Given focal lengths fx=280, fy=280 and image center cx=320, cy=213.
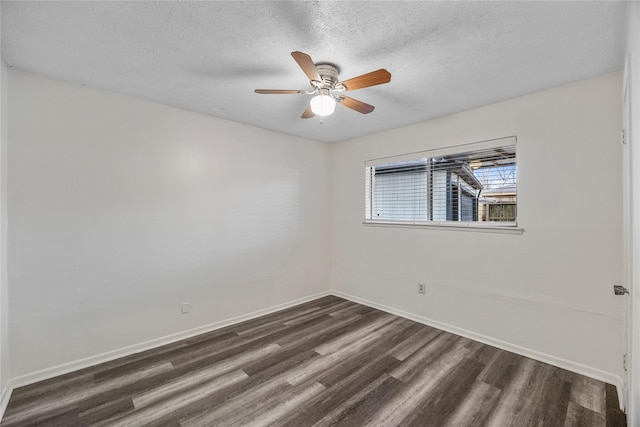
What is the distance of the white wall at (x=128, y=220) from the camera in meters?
2.19

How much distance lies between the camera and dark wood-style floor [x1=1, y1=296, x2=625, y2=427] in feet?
6.06

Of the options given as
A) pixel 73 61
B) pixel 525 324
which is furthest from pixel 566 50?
pixel 73 61

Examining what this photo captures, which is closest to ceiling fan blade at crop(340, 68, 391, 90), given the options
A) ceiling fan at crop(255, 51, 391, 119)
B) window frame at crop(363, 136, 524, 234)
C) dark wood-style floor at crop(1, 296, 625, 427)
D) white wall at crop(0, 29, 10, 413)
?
ceiling fan at crop(255, 51, 391, 119)

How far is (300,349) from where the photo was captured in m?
2.74

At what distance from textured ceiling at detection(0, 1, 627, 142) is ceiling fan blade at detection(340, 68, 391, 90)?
0.66 feet

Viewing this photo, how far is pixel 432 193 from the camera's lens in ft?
11.2

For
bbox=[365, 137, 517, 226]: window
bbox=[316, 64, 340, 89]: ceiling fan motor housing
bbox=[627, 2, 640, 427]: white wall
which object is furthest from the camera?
bbox=[365, 137, 517, 226]: window

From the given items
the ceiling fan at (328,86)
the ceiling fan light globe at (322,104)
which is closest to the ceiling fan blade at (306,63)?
the ceiling fan at (328,86)

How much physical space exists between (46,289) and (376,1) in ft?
10.3

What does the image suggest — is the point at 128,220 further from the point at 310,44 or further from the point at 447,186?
the point at 447,186

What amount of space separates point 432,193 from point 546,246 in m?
1.25

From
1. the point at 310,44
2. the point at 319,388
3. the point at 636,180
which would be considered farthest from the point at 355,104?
the point at 319,388

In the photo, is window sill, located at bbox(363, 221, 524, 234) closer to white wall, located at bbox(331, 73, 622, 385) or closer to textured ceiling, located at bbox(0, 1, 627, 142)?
white wall, located at bbox(331, 73, 622, 385)

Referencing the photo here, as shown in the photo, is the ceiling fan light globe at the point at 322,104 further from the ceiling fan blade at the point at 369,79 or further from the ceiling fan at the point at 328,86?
the ceiling fan blade at the point at 369,79
